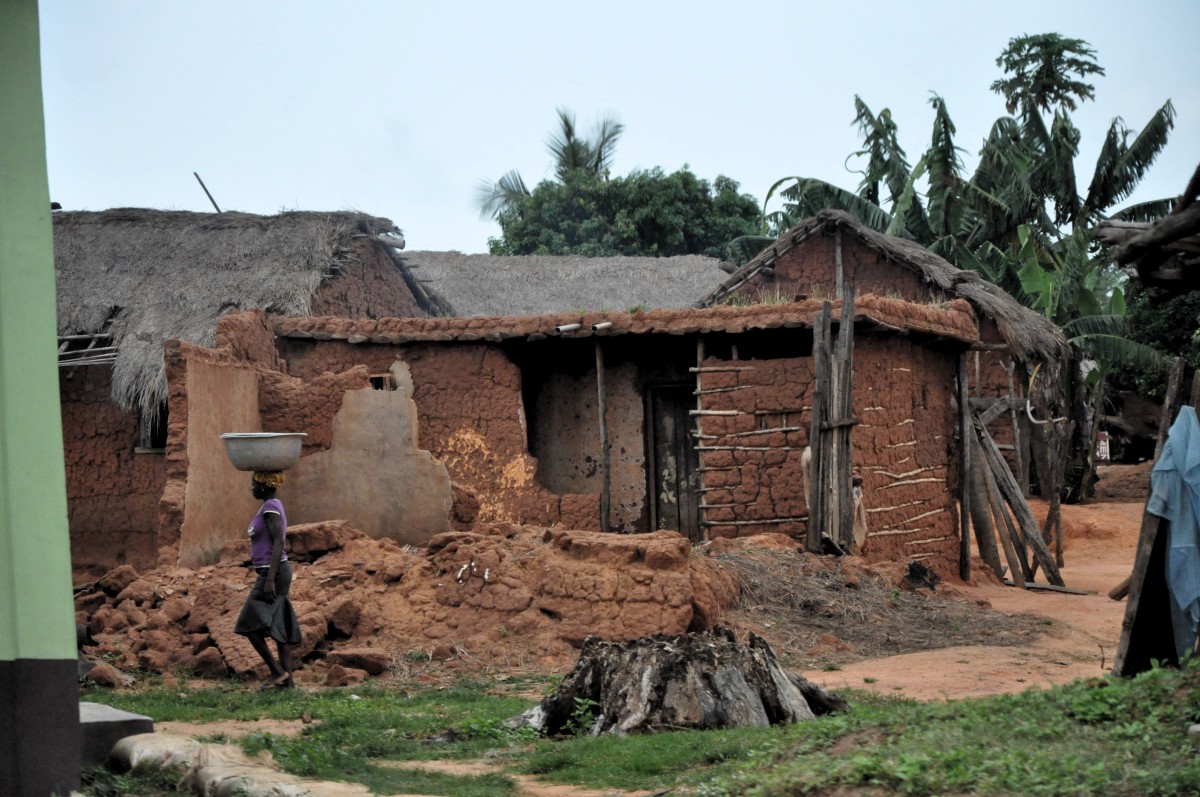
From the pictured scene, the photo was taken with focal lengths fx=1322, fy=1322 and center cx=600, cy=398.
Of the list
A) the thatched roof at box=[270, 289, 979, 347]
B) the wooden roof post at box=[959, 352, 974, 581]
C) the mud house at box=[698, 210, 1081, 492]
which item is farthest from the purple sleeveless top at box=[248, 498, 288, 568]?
the mud house at box=[698, 210, 1081, 492]

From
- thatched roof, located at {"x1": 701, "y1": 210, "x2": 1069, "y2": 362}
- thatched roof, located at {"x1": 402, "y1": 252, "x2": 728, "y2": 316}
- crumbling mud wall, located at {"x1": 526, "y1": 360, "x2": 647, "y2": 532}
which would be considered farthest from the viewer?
thatched roof, located at {"x1": 402, "y1": 252, "x2": 728, "y2": 316}

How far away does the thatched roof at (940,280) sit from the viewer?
18.7 metres

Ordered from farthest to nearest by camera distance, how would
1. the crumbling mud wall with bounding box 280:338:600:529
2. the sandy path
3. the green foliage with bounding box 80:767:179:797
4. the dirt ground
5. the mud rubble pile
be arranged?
the crumbling mud wall with bounding box 280:338:600:529
the mud rubble pile
the dirt ground
the sandy path
the green foliage with bounding box 80:767:179:797

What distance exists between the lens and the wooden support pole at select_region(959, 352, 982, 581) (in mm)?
15562

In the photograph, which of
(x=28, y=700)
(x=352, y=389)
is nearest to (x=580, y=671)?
(x=28, y=700)

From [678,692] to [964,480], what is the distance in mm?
9639

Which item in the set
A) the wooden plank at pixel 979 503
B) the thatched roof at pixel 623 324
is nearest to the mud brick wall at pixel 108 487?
the thatched roof at pixel 623 324

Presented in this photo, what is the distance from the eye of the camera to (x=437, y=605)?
10633 mm

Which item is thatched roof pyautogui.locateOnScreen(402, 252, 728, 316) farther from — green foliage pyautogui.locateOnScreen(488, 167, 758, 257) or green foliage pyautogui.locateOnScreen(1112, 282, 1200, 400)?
green foliage pyautogui.locateOnScreen(1112, 282, 1200, 400)

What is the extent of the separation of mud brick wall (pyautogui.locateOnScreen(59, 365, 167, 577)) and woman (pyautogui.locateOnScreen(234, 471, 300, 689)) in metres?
6.03

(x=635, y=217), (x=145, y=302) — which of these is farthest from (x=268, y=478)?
(x=635, y=217)

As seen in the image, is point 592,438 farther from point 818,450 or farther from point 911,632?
point 911,632

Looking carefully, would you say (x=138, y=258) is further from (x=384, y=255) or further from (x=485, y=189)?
(x=485, y=189)

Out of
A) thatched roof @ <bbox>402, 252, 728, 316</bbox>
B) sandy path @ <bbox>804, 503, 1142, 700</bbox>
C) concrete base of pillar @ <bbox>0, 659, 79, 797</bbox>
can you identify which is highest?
thatched roof @ <bbox>402, 252, 728, 316</bbox>
